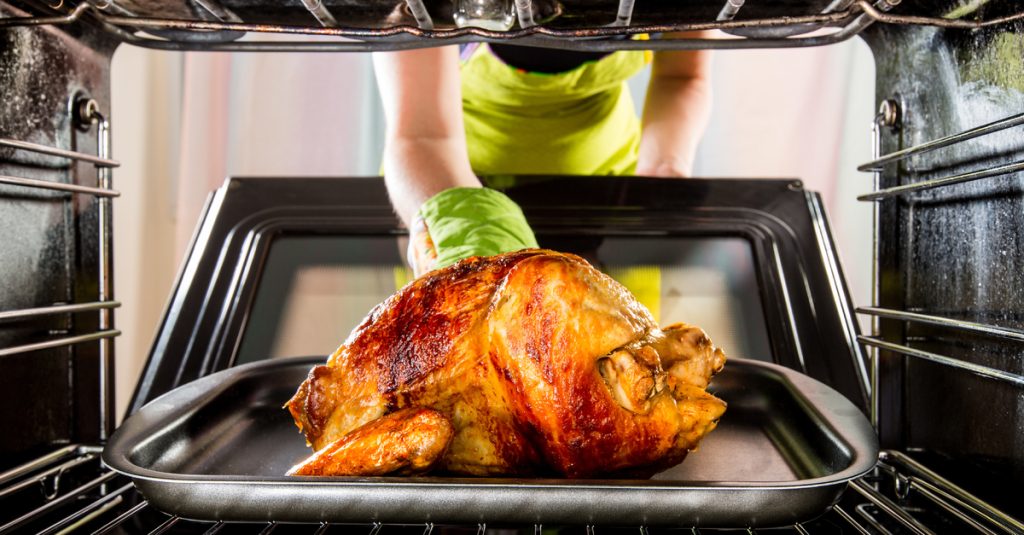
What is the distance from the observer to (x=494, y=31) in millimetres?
666

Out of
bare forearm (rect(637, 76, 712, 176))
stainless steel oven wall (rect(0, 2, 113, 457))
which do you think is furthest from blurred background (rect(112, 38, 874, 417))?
stainless steel oven wall (rect(0, 2, 113, 457))

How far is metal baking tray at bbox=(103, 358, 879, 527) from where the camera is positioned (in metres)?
0.52

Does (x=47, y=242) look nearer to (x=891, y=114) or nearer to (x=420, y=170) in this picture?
(x=420, y=170)

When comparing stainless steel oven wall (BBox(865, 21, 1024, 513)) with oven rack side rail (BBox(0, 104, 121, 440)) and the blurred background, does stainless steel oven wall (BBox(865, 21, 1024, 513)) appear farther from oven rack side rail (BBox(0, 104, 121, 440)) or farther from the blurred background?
the blurred background

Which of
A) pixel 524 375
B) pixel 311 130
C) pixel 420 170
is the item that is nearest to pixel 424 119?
pixel 420 170

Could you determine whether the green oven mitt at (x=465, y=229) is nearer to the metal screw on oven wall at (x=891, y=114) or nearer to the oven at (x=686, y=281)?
the oven at (x=686, y=281)

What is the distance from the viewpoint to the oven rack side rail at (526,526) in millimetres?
578

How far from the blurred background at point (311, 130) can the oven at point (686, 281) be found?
1672 mm

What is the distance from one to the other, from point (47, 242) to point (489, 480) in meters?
0.54

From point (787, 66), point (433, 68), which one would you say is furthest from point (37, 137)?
point (787, 66)

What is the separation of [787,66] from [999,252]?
7.39ft

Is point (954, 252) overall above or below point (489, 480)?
above

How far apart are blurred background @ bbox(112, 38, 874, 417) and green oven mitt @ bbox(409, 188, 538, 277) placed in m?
1.79

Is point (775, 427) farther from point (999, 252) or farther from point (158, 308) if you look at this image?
point (158, 308)
